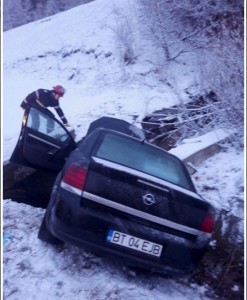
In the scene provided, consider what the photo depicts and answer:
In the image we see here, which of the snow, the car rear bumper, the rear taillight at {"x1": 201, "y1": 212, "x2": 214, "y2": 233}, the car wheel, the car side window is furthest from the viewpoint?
the car side window

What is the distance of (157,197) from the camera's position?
109 inches

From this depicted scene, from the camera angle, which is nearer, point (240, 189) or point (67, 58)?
point (240, 189)

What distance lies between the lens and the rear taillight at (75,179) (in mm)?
2721

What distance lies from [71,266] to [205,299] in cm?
130

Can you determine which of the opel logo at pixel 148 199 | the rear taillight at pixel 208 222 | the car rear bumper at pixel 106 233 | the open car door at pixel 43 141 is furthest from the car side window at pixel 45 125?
the rear taillight at pixel 208 222

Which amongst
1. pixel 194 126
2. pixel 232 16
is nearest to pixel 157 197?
pixel 194 126

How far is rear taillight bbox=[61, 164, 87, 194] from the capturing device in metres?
2.72

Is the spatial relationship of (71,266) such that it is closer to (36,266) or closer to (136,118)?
(36,266)

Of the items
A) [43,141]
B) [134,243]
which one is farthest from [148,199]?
[43,141]

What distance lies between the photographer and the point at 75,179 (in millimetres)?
2756

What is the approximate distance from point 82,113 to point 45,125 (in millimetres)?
4693

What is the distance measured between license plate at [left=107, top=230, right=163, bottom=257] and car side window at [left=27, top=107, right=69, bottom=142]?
5.88 feet

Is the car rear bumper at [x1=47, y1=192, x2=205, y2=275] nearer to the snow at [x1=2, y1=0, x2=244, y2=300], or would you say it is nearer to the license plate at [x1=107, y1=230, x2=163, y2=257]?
the license plate at [x1=107, y1=230, x2=163, y2=257]

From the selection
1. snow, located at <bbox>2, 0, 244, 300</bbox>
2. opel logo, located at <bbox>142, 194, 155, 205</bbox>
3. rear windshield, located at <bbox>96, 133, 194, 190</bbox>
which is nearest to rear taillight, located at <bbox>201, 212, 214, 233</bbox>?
rear windshield, located at <bbox>96, 133, 194, 190</bbox>
